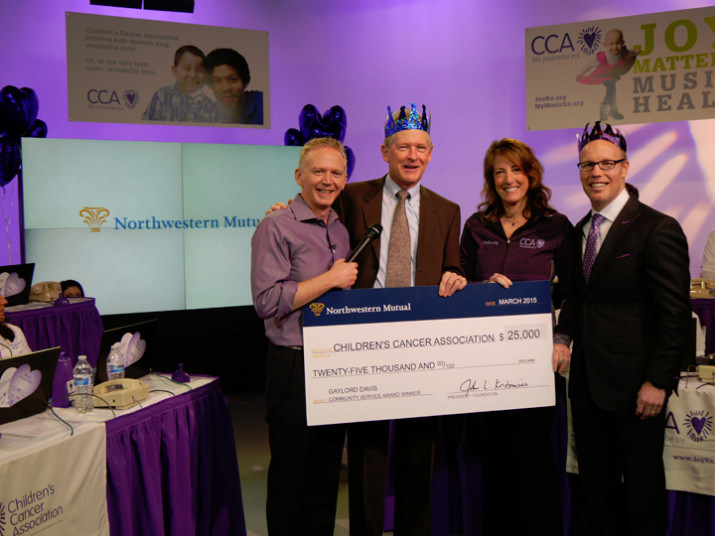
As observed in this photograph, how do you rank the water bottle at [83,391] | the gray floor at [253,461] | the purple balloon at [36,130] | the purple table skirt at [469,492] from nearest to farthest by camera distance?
the water bottle at [83,391] < the purple table skirt at [469,492] < the gray floor at [253,461] < the purple balloon at [36,130]

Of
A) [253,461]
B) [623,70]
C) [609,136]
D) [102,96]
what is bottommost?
[253,461]

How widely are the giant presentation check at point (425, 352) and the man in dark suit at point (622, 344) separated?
192 mm

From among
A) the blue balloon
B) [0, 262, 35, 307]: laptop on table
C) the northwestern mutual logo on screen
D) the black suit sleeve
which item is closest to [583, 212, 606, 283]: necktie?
the black suit sleeve

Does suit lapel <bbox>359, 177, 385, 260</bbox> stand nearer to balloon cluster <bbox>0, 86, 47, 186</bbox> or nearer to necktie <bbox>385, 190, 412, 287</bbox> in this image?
necktie <bbox>385, 190, 412, 287</bbox>

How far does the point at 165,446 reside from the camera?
7.93 feet

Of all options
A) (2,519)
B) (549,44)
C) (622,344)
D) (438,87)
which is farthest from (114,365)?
(438,87)

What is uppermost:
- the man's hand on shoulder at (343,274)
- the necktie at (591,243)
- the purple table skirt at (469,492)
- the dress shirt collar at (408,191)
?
the dress shirt collar at (408,191)

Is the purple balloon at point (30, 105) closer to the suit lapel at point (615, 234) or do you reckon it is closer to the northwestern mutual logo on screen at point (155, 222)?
the northwestern mutual logo on screen at point (155, 222)

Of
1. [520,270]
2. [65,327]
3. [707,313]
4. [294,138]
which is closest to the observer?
[520,270]

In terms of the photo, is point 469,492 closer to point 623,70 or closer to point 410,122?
point 410,122

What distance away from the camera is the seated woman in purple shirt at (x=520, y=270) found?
2482 mm

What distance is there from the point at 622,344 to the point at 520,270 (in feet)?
1.57

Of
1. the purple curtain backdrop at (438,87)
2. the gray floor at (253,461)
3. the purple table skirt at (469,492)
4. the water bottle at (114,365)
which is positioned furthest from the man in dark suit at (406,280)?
the purple curtain backdrop at (438,87)

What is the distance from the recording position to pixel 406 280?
2.37m
